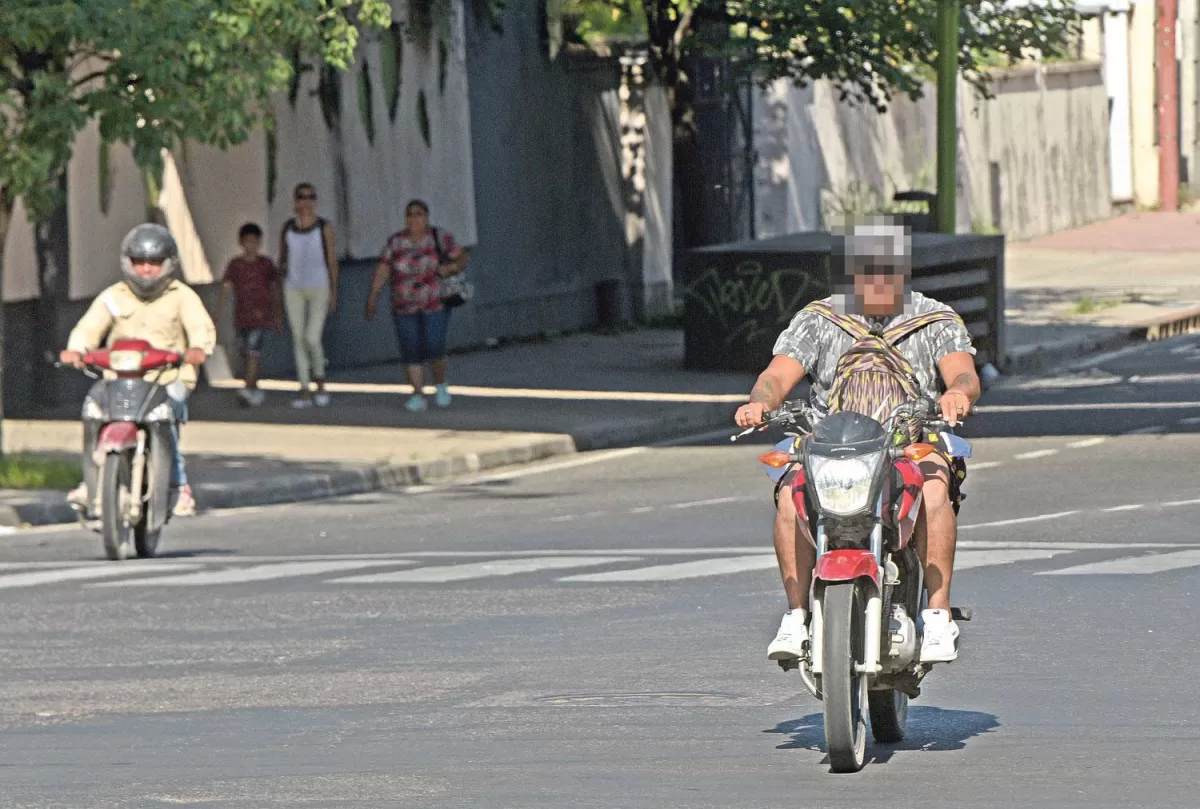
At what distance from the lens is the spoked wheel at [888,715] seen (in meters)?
7.57

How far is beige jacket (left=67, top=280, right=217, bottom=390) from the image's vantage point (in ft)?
44.8

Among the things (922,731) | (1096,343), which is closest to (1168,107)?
(1096,343)

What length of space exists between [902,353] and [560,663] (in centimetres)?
235

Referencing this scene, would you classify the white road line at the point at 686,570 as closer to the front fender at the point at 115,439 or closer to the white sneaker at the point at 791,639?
the front fender at the point at 115,439

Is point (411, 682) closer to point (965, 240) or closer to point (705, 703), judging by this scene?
point (705, 703)

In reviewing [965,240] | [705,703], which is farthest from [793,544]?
[965,240]

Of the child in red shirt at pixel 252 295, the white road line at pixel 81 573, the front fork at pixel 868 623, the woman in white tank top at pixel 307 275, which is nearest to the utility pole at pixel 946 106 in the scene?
the woman in white tank top at pixel 307 275

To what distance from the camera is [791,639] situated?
726 cm

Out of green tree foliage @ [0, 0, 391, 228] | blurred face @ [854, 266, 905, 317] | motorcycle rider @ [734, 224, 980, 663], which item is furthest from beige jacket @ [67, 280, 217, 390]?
blurred face @ [854, 266, 905, 317]

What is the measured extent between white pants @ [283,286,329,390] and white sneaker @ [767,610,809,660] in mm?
13955

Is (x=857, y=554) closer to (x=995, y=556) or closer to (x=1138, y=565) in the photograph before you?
(x=1138, y=565)

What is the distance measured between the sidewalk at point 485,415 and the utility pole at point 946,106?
1.52 metres

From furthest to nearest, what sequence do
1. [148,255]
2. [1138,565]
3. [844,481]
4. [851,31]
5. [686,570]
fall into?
1. [851,31]
2. [148,255]
3. [686,570]
4. [1138,565]
5. [844,481]

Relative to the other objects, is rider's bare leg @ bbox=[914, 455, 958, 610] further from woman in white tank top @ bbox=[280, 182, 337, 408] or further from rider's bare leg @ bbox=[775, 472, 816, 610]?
woman in white tank top @ bbox=[280, 182, 337, 408]
